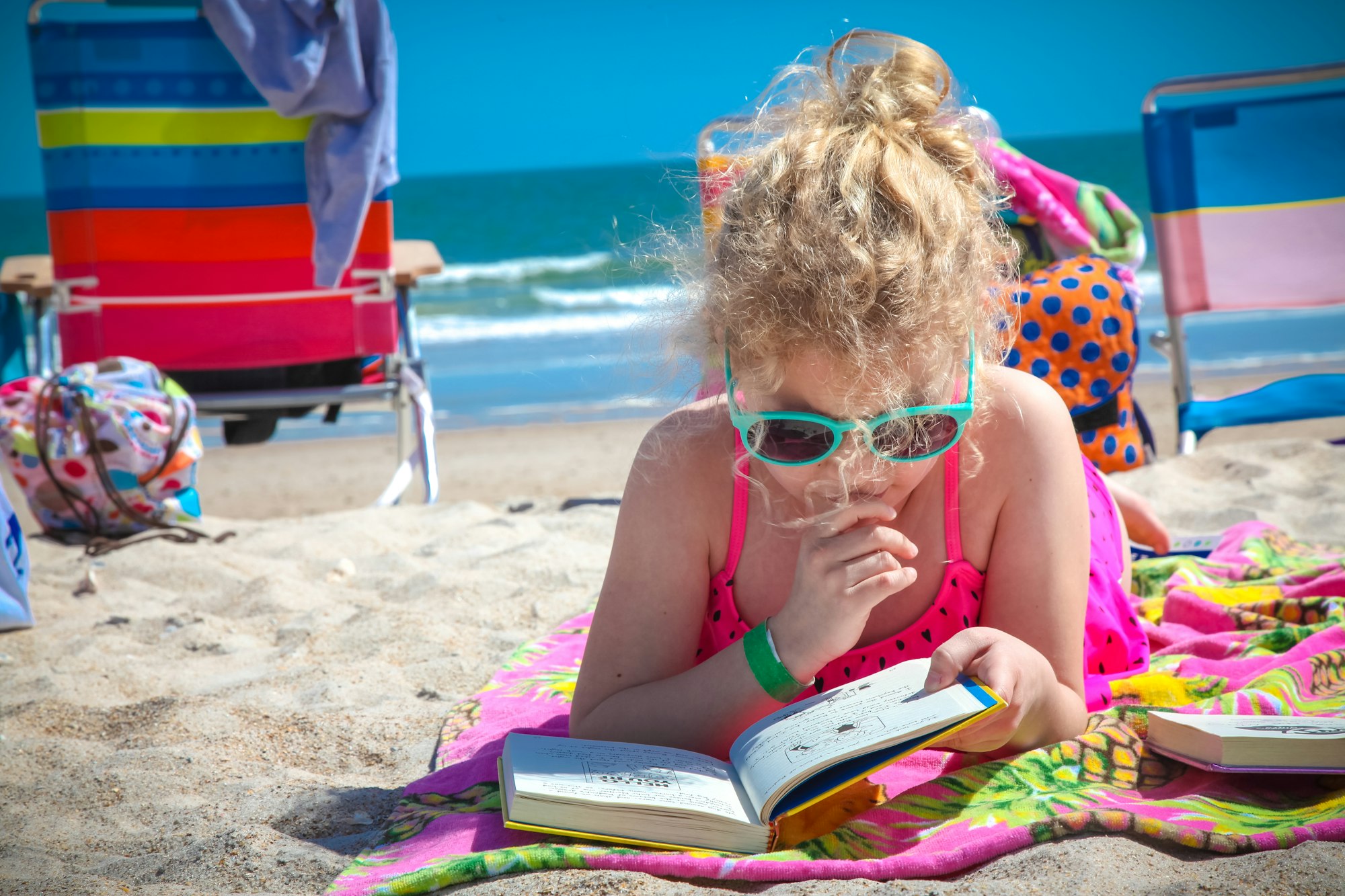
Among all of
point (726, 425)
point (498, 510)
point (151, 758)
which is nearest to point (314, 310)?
point (498, 510)

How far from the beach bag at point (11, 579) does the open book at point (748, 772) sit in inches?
66.6

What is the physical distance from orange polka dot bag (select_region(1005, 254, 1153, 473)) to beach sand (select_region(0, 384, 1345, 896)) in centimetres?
48

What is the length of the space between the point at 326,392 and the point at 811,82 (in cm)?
285

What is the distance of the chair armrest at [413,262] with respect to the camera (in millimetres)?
4117

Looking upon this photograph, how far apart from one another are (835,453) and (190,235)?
10.6 ft

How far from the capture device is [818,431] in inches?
47.3

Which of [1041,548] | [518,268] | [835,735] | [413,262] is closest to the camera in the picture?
[835,735]

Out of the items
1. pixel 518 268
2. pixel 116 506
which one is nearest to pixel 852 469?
pixel 116 506

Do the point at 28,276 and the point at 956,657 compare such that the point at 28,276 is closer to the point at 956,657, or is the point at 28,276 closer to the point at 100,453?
the point at 100,453

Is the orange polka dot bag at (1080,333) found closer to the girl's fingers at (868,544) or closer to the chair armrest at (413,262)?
the girl's fingers at (868,544)

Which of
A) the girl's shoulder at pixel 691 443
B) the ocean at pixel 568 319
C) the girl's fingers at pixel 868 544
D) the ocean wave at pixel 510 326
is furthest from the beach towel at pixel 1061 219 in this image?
the ocean wave at pixel 510 326

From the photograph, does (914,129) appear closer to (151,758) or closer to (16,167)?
(151,758)

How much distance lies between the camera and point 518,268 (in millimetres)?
19844

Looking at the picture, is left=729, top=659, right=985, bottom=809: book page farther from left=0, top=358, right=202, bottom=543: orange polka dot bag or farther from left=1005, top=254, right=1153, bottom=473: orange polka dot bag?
left=0, top=358, right=202, bottom=543: orange polka dot bag
